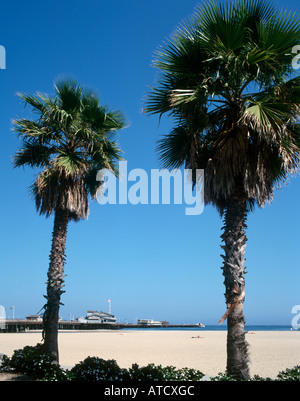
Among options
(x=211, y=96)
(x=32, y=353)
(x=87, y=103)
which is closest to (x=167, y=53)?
(x=211, y=96)

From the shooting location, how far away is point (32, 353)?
33.7 feet

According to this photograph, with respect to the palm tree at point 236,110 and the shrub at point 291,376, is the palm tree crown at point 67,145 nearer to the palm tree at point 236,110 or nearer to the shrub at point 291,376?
the palm tree at point 236,110

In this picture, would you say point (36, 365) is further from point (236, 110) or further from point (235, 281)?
point (236, 110)

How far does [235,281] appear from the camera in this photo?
7980 millimetres

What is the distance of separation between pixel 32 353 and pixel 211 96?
26.8 feet

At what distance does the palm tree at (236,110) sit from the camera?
7.89 meters

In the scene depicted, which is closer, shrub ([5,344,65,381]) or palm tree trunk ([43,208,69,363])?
shrub ([5,344,65,381])

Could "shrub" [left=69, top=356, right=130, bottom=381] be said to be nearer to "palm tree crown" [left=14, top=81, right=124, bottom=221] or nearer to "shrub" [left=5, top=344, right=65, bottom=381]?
"shrub" [left=5, top=344, right=65, bottom=381]

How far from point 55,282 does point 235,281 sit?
5.89 m

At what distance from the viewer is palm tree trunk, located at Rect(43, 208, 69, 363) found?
35.8 ft

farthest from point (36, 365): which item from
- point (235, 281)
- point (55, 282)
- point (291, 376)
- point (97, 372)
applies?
point (291, 376)

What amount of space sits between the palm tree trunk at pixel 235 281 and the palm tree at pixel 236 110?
19 millimetres

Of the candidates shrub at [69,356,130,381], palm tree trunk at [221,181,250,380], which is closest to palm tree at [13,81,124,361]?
shrub at [69,356,130,381]

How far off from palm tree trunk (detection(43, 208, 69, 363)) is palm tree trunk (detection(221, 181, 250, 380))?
5.27m
